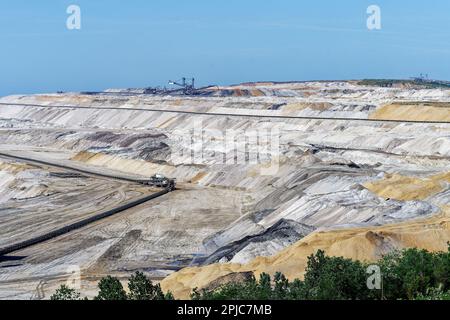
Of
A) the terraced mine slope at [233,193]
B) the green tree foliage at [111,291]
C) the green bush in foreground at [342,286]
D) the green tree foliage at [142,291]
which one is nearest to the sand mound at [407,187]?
the terraced mine slope at [233,193]

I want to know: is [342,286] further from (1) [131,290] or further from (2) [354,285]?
(1) [131,290]

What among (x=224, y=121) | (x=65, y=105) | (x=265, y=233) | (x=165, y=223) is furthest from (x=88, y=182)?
(x=65, y=105)

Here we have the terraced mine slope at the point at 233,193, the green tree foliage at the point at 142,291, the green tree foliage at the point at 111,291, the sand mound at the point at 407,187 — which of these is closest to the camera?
the green tree foliage at the point at 111,291

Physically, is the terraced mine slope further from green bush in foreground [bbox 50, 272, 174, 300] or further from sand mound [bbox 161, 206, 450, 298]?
green bush in foreground [bbox 50, 272, 174, 300]

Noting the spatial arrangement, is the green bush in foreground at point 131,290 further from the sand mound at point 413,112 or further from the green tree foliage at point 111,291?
the sand mound at point 413,112

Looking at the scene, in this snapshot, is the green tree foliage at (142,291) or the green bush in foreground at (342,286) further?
the green tree foliage at (142,291)
